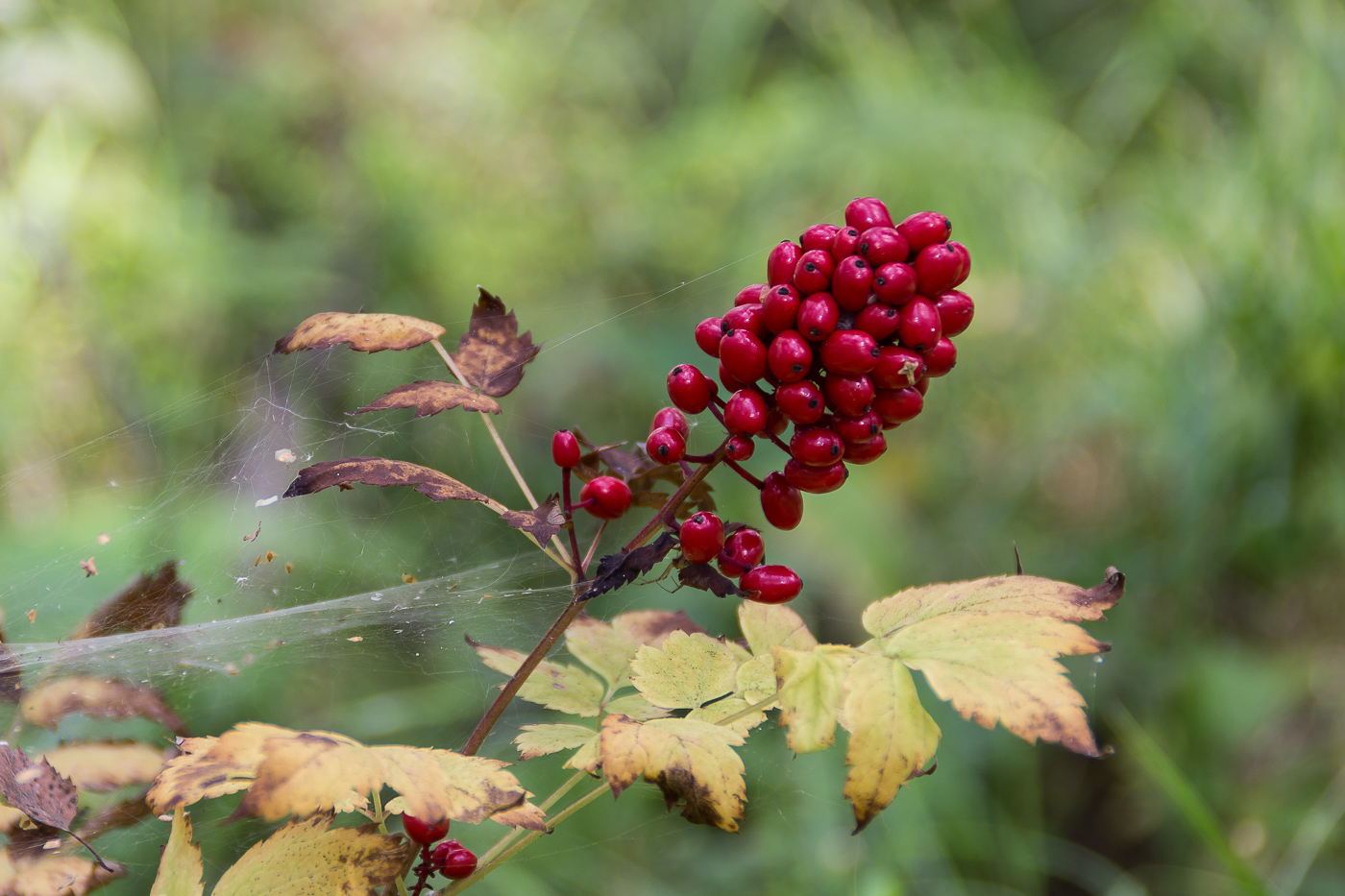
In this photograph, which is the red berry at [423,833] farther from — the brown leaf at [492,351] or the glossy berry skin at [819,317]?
the glossy berry skin at [819,317]

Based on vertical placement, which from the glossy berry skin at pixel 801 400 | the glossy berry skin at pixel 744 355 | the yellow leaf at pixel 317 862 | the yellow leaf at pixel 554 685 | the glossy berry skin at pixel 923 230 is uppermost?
the glossy berry skin at pixel 923 230

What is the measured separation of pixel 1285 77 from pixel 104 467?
3.01 m

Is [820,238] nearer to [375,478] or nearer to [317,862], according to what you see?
[375,478]

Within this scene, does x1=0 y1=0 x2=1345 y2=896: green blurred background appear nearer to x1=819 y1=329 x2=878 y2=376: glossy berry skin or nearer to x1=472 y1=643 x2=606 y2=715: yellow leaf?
x1=472 y1=643 x2=606 y2=715: yellow leaf

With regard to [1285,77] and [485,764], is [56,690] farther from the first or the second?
[1285,77]

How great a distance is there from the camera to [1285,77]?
244cm

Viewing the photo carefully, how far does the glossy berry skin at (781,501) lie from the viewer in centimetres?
65

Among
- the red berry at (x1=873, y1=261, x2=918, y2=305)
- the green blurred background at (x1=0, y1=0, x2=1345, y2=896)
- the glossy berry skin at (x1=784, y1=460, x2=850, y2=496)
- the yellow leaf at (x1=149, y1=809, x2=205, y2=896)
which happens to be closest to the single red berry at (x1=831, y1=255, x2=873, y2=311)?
the red berry at (x1=873, y1=261, x2=918, y2=305)

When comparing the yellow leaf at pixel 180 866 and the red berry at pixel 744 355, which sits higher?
the red berry at pixel 744 355

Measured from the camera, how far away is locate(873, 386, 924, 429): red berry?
596mm

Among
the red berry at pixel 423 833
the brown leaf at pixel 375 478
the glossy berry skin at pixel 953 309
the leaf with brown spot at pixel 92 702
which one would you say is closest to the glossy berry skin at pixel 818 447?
the glossy berry skin at pixel 953 309

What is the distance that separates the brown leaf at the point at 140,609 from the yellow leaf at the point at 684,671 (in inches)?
16.3

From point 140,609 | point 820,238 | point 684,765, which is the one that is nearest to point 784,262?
point 820,238

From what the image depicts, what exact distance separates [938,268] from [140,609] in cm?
70
